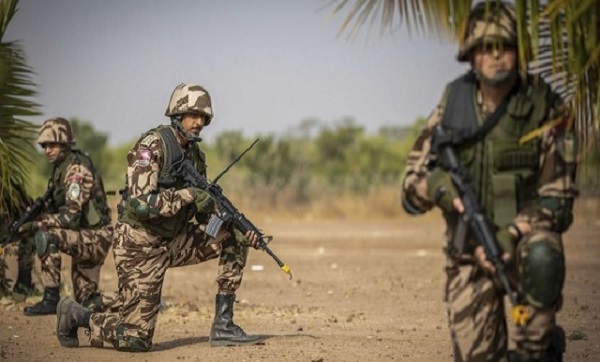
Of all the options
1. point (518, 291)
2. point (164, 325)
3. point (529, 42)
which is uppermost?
point (529, 42)

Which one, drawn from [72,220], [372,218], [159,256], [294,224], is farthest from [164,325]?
[372,218]

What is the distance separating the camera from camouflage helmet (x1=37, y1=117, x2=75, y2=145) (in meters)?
10.7

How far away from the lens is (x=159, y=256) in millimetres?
8320

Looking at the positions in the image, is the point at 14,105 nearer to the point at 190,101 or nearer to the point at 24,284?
the point at 24,284

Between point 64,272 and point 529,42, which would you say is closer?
point 529,42

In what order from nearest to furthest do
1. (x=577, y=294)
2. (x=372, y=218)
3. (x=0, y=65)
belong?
(x=0, y=65) < (x=577, y=294) < (x=372, y=218)

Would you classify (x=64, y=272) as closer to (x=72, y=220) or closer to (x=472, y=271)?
(x=72, y=220)

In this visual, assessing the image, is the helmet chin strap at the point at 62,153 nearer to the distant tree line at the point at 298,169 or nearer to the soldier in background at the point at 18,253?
the soldier in background at the point at 18,253

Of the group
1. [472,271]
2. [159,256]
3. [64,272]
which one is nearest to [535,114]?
[472,271]

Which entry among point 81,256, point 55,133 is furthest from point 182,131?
point 55,133

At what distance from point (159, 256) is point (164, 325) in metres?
1.98

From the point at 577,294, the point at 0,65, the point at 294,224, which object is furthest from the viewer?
the point at 294,224

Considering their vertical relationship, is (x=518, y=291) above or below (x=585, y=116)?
below

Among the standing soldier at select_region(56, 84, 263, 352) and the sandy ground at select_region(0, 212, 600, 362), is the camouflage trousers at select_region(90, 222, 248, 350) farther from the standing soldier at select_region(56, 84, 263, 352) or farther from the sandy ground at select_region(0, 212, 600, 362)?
the sandy ground at select_region(0, 212, 600, 362)
